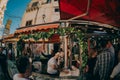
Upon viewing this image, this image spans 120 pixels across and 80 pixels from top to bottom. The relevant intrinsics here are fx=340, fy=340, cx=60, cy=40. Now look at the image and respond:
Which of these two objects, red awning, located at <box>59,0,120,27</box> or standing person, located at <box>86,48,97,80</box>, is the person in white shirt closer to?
standing person, located at <box>86,48,97,80</box>

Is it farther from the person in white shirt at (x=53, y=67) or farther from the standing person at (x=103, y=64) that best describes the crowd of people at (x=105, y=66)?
the person in white shirt at (x=53, y=67)

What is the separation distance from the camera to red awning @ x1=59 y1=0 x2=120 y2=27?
5371mm

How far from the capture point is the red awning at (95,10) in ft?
17.6

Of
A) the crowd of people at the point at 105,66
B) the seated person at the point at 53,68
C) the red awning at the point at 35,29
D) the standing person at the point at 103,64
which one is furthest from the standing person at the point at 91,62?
the red awning at the point at 35,29

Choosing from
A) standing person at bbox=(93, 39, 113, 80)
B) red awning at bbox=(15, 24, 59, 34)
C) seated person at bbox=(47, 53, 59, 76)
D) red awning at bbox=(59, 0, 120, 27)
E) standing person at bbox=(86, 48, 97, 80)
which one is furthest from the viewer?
red awning at bbox=(15, 24, 59, 34)

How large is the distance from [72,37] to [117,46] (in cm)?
66

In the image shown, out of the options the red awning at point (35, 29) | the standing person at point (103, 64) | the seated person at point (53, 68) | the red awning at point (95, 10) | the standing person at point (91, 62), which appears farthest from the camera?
the red awning at point (35, 29)

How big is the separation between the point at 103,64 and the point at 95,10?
4.90ft

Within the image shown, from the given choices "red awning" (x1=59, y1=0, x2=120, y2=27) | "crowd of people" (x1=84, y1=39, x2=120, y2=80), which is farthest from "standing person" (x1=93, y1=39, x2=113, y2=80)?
"red awning" (x1=59, y1=0, x2=120, y2=27)

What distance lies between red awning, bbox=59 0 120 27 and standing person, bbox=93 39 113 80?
1051 mm

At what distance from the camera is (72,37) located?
4902 millimetres

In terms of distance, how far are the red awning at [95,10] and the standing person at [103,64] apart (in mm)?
1051

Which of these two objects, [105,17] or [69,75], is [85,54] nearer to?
[69,75]

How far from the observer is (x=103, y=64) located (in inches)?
171
